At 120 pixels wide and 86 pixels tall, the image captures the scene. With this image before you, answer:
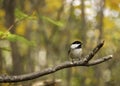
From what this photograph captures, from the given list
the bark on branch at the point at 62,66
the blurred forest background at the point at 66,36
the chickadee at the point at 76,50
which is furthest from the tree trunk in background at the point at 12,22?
the bark on branch at the point at 62,66

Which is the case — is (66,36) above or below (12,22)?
below

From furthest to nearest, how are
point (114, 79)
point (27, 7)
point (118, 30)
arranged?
1. point (118, 30)
2. point (27, 7)
3. point (114, 79)

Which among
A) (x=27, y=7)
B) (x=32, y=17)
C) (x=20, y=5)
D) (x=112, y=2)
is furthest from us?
(x=27, y=7)

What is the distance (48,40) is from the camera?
8672mm

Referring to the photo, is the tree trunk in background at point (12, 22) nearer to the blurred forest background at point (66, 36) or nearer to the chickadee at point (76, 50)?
the blurred forest background at point (66, 36)

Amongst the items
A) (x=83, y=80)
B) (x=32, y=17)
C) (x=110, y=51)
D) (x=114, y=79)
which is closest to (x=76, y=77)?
(x=83, y=80)

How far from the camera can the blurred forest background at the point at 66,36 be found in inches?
287

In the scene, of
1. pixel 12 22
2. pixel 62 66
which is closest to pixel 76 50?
pixel 62 66

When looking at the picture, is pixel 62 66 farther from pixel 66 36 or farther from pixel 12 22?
pixel 66 36

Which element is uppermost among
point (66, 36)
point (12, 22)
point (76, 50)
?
point (76, 50)

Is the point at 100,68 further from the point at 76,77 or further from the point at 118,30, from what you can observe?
the point at 118,30

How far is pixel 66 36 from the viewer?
9422mm

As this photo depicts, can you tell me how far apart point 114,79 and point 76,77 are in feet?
5.79

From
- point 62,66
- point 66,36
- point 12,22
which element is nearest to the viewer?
point 62,66
